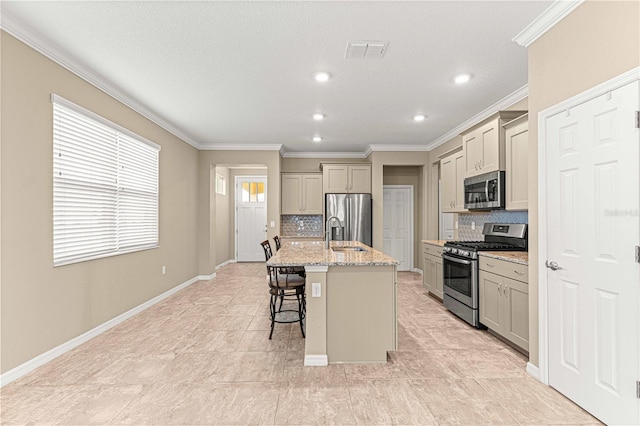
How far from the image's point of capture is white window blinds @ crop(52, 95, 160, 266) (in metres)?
3.00

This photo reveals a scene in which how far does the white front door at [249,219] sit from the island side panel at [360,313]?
250 inches

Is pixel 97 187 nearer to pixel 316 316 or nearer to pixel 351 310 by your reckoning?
pixel 316 316

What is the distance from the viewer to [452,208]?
5121mm

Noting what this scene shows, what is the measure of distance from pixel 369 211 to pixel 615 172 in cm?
482

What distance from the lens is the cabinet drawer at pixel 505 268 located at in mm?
2852

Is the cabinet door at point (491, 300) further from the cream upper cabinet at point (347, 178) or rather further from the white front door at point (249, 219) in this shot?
the white front door at point (249, 219)

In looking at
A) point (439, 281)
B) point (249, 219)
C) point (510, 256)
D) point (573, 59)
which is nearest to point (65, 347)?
point (510, 256)

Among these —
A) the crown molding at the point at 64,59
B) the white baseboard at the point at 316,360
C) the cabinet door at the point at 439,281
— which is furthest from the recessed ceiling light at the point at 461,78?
the crown molding at the point at 64,59

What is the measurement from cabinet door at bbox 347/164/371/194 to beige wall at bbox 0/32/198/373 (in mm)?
4273

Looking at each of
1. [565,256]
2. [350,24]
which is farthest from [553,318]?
[350,24]

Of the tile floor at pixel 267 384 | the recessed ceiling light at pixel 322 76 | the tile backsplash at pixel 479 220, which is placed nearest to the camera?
the tile floor at pixel 267 384

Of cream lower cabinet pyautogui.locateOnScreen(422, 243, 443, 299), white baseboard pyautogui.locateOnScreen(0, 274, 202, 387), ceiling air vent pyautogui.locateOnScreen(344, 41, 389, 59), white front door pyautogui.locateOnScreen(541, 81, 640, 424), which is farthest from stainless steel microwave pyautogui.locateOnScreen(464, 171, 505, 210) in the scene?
white baseboard pyautogui.locateOnScreen(0, 274, 202, 387)

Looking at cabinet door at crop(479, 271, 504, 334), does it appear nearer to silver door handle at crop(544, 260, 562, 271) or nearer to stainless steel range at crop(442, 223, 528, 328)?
stainless steel range at crop(442, 223, 528, 328)

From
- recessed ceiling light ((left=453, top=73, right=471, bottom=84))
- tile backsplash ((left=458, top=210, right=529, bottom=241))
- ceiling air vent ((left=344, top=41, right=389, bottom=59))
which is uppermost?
recessed ceiling light ((left=453, top=73, right=471, bottom=84))
